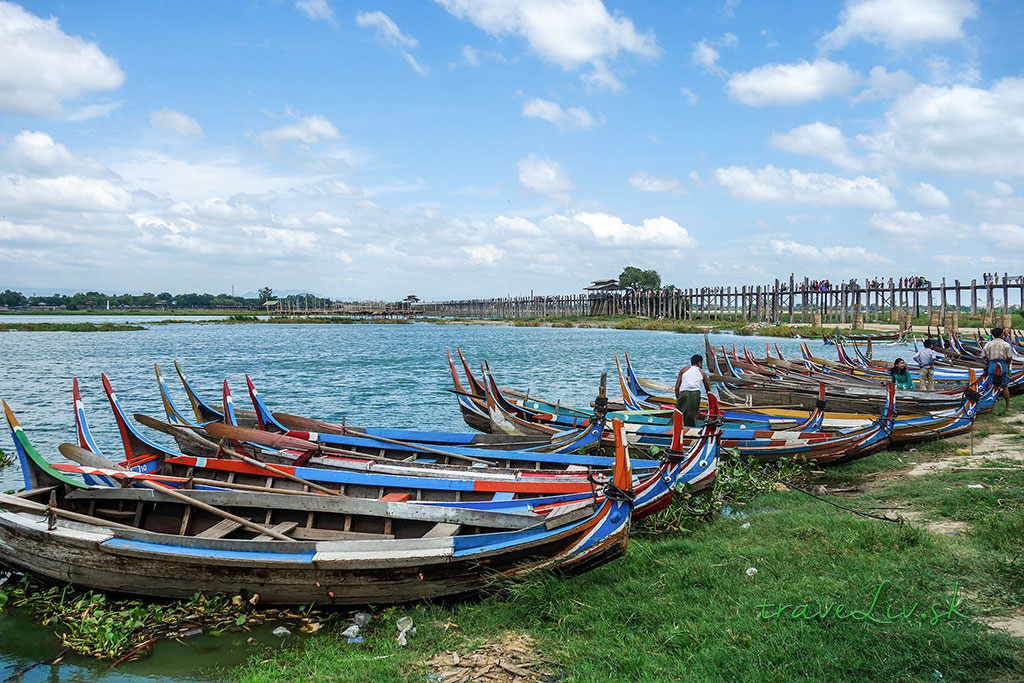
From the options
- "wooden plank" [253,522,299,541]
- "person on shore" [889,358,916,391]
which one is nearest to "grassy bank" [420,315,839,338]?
"person on shore" [889,358,916,391]

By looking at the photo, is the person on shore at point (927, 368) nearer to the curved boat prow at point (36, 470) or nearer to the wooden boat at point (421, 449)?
the wooden boat at point (421, 449)

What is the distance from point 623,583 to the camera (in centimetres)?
654

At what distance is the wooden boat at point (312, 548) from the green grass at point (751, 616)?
37cm

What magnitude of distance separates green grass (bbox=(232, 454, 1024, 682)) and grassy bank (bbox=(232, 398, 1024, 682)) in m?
0.01

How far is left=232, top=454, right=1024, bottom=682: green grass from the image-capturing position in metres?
4.74

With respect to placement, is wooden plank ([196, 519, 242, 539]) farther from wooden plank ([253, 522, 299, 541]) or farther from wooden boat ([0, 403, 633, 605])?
wooden plank ([253, 522, 299, 541])

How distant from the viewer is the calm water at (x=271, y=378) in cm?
623

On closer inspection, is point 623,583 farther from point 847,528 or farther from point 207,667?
point 207,667

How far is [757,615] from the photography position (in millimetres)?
5559

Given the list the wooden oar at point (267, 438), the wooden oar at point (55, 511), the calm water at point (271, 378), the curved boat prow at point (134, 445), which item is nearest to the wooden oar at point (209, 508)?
the wooden oar at point (55, 511)

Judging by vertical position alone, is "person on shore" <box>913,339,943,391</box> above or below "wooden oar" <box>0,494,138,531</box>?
above

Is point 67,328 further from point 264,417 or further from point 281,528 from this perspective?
point 281,528

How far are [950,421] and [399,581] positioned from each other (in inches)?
457

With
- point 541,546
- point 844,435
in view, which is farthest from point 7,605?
point 844,435
